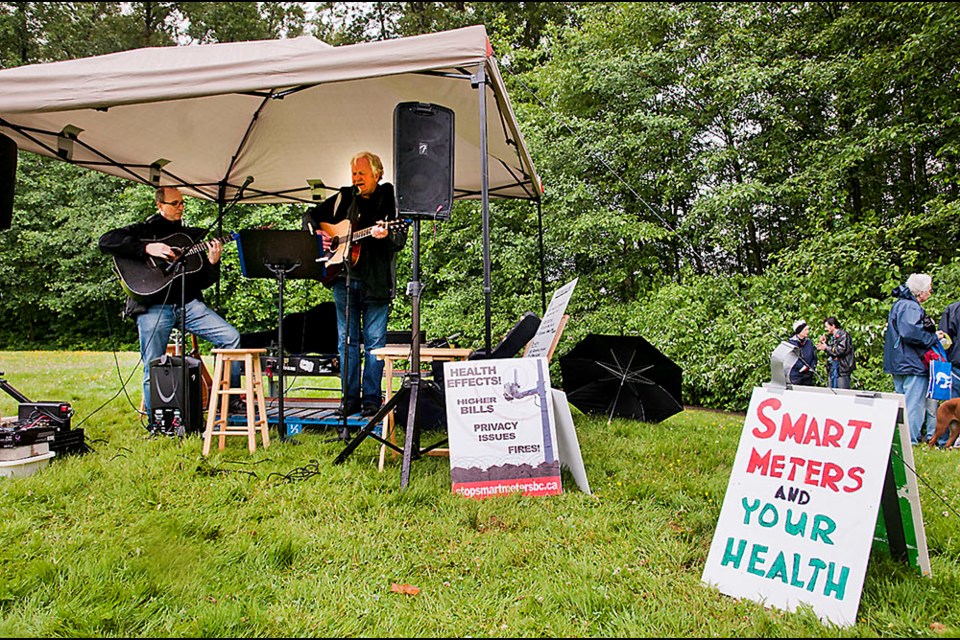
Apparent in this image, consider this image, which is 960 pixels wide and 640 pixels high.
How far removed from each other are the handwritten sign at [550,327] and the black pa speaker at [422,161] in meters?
0.89

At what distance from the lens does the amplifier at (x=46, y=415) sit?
136 inches

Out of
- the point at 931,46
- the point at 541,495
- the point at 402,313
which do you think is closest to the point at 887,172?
the point at 931,46

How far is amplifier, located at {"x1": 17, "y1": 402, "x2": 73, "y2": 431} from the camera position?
136 inches

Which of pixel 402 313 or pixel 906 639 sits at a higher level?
pixel 402 313

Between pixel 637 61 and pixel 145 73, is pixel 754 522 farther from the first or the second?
pixel 637 61

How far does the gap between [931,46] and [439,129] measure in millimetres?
7884

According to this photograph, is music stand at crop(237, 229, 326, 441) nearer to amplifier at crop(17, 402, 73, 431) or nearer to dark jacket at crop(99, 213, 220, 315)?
dark jacket at crop(99, 213, 220, 315)

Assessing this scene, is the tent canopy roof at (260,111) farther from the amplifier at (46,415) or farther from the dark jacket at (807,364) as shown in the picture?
the dark jacket at (807,364)

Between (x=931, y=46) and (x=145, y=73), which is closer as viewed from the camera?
(x=145, y=73)

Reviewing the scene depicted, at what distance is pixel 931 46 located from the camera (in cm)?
780

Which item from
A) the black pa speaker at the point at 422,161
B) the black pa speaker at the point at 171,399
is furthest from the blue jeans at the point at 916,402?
the black pa speaker at the point at 171,399

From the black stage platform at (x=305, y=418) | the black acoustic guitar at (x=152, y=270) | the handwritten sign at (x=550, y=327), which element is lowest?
the black stage platform at (x=305, y=418)

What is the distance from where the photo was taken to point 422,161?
11.4 ft

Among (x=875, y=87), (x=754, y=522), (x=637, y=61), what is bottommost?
(x=754, y=522)
